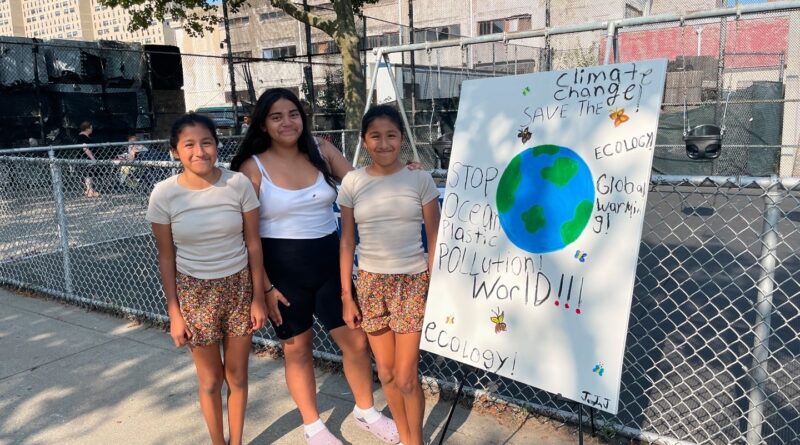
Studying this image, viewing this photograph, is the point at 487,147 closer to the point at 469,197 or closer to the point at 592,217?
the point at 469,197

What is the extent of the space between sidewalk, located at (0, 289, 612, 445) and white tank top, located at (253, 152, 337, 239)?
1101 mm

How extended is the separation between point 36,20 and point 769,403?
17036cm

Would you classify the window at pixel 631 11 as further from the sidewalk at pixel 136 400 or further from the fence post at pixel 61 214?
the sidewalk at pixel 136 400

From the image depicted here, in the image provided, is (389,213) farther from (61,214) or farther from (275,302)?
(61,214)

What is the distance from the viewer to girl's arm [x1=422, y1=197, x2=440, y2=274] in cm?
254

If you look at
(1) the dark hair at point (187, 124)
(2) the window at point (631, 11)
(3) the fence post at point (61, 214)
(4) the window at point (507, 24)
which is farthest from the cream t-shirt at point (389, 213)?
(4) the window at point (507, 24)

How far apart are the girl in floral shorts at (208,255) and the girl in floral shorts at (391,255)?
0.42m

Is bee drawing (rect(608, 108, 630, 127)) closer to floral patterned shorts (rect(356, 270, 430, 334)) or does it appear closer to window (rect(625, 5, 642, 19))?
floral patterned shorts (rect(356, 270, 430, 334))

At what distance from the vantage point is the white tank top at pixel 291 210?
2625mm

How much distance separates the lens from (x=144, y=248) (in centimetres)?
729

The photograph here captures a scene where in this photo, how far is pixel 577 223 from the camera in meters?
2.24

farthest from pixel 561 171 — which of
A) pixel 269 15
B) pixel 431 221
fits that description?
pixel 269 15

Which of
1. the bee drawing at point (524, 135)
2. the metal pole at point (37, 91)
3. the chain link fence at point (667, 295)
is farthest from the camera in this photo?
the metal pole at point (37, 91)

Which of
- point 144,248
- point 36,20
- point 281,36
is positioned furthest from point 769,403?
point 36,20
